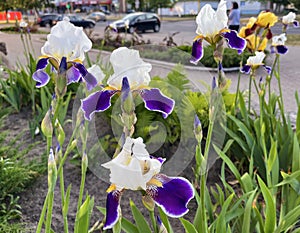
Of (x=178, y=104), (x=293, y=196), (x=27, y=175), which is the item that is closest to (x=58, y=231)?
(x=27, y=175)

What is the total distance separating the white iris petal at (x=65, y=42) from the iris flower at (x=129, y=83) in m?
0.14

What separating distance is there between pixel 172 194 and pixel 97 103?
34 cm

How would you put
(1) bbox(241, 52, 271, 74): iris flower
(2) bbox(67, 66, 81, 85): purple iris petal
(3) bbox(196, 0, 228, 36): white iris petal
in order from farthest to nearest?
(1) bbox(241, 52, 271, 74): iris flower
(3) bbox(196, 0, 228, 36): white iris petal
(2) bbox(67, 66, 81, 85): purple iris petal

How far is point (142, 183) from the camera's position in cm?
74

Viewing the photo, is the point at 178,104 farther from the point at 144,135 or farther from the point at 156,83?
the point at 144,135

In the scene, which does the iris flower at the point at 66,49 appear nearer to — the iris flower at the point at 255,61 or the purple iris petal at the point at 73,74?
the purple iris petal at the point at 73,74

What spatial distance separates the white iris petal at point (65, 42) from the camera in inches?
40.4

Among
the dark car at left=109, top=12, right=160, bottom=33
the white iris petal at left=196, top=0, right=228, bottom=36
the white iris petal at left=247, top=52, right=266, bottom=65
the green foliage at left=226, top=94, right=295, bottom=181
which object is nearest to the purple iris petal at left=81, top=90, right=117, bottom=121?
the white iris petal at left=196, top=0, right=228, bottom=36

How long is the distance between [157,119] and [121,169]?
2.01 metres

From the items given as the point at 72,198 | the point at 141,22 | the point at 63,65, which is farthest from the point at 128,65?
the point at 141,22

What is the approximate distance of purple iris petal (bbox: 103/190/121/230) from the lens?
746 millimetres

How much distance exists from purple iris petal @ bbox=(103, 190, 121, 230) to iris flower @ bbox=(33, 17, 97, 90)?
14.9 inches

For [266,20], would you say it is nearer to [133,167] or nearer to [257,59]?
[257,59]

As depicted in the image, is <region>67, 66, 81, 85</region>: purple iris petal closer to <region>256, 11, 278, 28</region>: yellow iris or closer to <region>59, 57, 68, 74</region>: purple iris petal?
<region>59, 57, 68, 74</region>: purple iris petal
